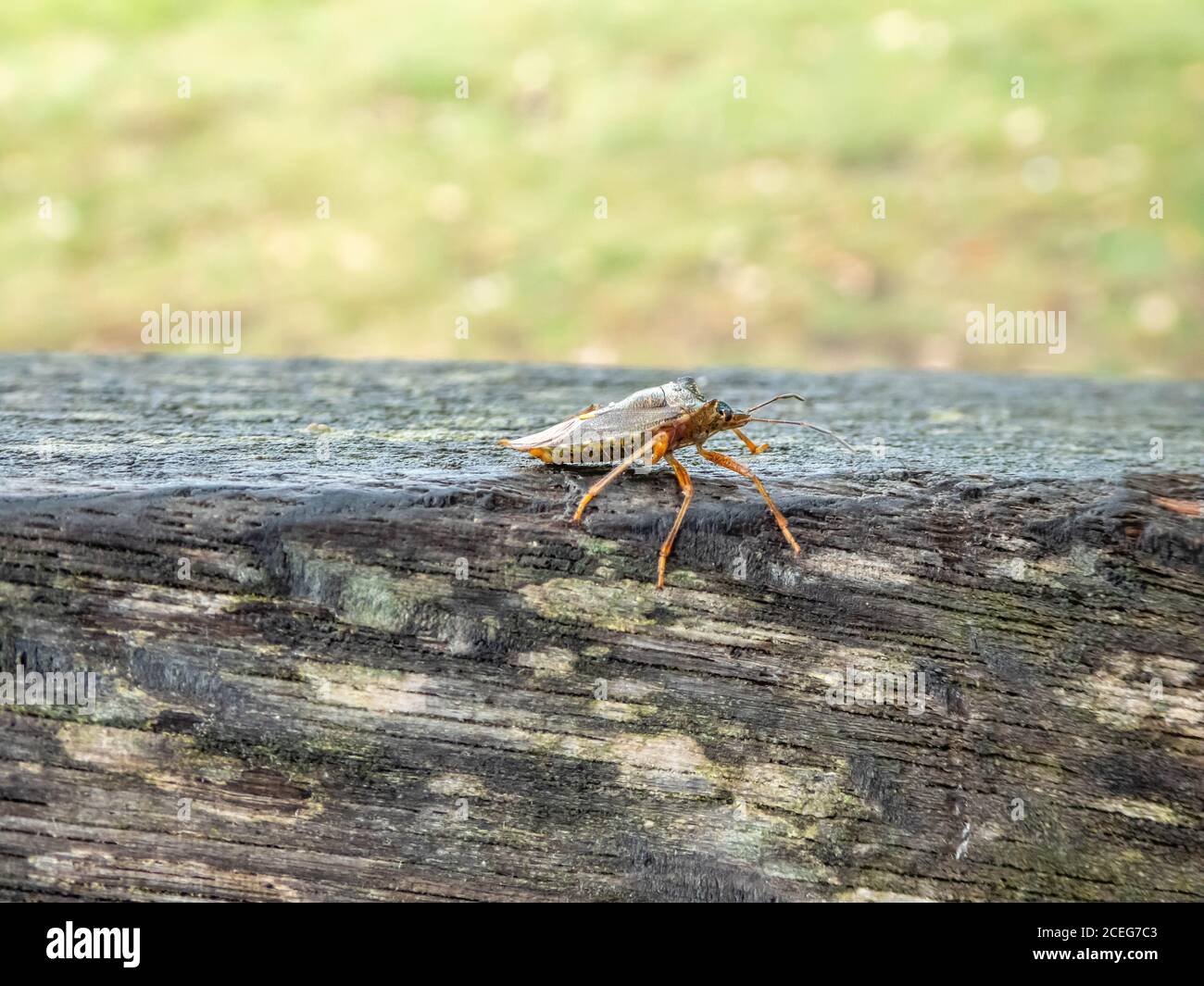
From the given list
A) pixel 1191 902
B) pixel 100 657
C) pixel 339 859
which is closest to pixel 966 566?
Result: pixel 1191 902

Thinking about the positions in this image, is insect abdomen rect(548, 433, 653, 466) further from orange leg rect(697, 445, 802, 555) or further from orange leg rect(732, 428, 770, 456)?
orange leg rect(732, 428, 770, 456)

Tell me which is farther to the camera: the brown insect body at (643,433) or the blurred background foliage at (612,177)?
the blurred background foliage at (612,177)

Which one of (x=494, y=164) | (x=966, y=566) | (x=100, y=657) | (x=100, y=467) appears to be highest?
(x=494, y=164)

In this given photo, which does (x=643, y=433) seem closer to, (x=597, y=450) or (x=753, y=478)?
(x=597, y=450)

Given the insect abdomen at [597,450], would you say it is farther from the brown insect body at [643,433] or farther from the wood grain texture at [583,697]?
the wood grain texture at [583,697]

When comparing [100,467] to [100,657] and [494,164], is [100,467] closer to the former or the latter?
[100,657]

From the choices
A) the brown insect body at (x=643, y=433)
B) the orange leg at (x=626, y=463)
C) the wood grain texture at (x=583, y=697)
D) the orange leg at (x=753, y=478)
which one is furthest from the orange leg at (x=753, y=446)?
the wood grain texture at (x=583, y=697)

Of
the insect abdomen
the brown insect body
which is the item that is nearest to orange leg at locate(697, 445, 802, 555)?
the brown insect body
